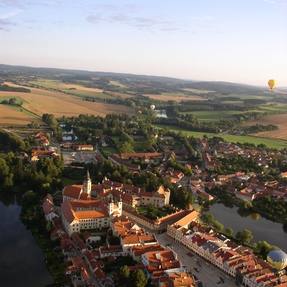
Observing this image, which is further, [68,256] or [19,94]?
[19,94]

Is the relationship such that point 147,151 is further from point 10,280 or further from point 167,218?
point 10,280

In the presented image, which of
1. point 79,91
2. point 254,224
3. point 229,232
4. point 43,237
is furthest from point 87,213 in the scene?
point 79,91

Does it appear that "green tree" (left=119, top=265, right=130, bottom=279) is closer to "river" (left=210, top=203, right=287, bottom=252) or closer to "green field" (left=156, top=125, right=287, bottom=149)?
"river" (left=210, top=203, right=287, bottom=252)

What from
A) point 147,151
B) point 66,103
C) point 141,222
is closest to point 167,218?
point 141,222

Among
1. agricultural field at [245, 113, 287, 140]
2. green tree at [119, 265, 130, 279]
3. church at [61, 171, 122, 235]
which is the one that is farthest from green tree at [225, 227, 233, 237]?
agricultural field at [245, 113, 287, 140]

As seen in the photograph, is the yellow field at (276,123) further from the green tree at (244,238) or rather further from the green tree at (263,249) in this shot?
the green tree at (263,249)

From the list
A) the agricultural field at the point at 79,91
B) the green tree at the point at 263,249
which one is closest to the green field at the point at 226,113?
the agricultural field at the point at 79,91
